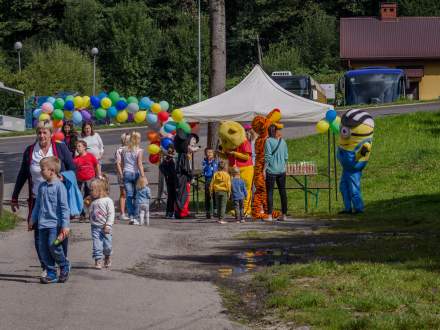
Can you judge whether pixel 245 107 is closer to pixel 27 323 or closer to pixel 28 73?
pixel 27 323

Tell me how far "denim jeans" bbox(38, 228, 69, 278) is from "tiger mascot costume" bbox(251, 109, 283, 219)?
364 inches

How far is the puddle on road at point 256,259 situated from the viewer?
45.1 feet

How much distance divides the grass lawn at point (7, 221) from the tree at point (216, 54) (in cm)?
730

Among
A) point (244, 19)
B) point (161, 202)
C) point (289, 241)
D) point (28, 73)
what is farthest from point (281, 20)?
point (289, 241)

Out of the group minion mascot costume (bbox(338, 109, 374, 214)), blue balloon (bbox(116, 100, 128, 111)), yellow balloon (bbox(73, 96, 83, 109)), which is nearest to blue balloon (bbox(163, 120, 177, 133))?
blue balloon (bbox(116, 100, 128, 111))

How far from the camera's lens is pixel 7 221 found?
62.6ft

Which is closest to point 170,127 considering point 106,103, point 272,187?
point 106,103

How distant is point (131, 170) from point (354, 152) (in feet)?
14.2

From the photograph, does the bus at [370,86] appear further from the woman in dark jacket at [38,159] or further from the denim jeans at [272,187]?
the woman in dark jacket at [38,159]

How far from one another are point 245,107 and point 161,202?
11.0 ft

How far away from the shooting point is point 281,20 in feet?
282

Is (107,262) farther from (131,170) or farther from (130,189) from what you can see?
(131,170)

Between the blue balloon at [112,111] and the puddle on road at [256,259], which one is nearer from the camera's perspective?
the puddle on road at [256,259]

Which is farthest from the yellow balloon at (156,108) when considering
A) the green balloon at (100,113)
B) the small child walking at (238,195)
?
the small child walking at (238,195)
